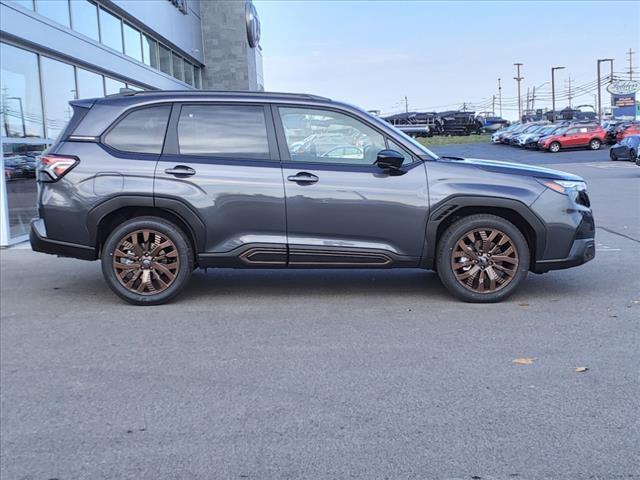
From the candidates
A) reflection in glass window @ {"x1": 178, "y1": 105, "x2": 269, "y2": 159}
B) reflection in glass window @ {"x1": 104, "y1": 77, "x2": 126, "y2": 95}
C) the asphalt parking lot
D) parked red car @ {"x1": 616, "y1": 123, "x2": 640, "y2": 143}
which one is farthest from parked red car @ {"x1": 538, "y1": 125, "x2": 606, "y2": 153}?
reflection in glass window @ {"x1": 178, "y1": 105, "x2": 269, "y2": 159}

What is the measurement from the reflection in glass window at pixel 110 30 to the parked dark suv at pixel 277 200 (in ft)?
33.9

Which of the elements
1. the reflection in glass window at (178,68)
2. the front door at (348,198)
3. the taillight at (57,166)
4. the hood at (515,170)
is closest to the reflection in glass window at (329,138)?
the front door at (348,198)

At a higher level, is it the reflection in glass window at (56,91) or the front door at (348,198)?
the reflection in glass window at (56,91)

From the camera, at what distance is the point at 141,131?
6.26m

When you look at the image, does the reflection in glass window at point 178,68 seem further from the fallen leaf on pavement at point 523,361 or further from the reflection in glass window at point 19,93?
the fallen leaf on pavement at point 523,361

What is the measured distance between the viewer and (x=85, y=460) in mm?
3381

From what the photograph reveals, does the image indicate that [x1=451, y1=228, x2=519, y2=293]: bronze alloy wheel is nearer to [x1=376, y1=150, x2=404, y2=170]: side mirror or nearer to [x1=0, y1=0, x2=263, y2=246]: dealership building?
[x1=376, y1=150, x2=404, y2=170]: side mirror

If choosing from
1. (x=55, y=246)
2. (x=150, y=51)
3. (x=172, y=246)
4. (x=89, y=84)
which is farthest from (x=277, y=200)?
(x=150, y=51)

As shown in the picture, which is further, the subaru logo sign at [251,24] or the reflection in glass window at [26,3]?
the subaru logo sign at [251,24]

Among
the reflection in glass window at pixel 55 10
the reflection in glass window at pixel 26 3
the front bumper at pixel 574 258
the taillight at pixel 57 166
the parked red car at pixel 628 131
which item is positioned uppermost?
the reflection in glass window at pixel 55 10

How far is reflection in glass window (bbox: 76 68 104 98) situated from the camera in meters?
13.4

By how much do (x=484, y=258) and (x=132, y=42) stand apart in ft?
49.4

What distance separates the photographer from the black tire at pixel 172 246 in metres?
6.14

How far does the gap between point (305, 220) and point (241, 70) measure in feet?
93.5
